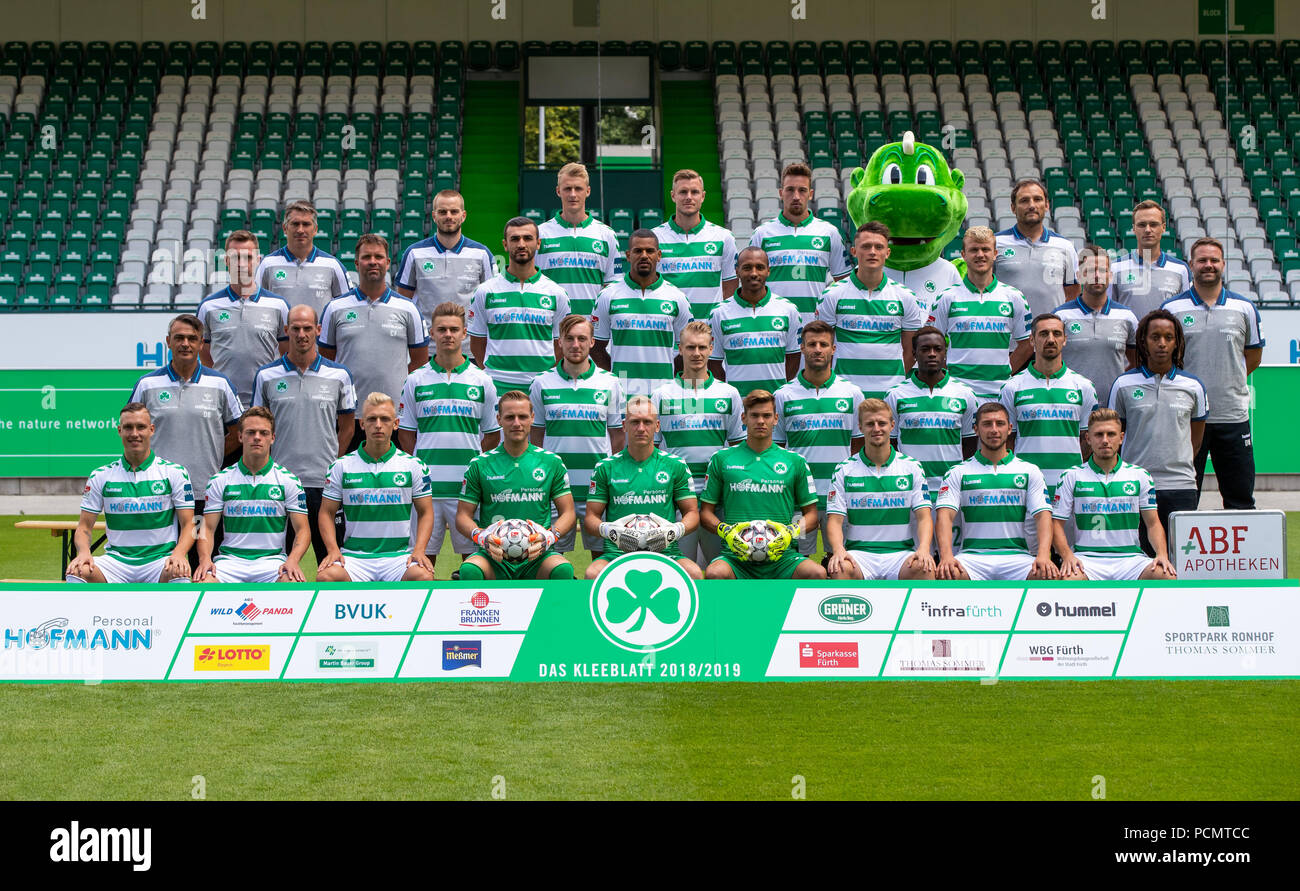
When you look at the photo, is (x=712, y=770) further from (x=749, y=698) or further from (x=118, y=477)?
(x=118, y=477)

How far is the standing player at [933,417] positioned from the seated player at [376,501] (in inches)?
104

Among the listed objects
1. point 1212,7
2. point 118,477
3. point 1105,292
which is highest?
point 1212,7

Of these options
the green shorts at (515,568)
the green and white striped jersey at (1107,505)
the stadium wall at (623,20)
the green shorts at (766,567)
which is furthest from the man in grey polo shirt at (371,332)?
the stadium wall at (623,20)

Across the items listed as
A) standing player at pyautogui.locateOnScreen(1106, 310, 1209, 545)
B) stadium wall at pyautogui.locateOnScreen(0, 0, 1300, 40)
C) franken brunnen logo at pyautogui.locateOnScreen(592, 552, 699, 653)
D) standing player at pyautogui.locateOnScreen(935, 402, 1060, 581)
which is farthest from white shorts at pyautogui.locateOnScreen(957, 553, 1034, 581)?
stadium wall at pyautogui.locateOnScreen(0, 0, 1300, 40)

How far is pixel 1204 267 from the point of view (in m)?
8.28

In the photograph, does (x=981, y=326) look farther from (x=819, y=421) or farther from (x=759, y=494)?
(x=759, y=494)

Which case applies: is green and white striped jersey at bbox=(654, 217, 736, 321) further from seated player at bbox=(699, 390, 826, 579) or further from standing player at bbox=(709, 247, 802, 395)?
seated player at bbox=(699, 390, 826, 579)

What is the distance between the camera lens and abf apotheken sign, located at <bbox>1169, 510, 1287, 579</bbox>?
21.5 feet

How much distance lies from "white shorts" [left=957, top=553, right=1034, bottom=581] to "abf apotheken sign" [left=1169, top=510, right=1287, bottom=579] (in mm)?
828

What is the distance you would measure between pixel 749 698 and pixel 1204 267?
3.94m

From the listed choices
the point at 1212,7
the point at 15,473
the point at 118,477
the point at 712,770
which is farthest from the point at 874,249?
the point at 1212,7

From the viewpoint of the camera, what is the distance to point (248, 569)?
736 cm

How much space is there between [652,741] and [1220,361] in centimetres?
448

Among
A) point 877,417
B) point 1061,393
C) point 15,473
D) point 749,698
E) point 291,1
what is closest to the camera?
point 749,698
